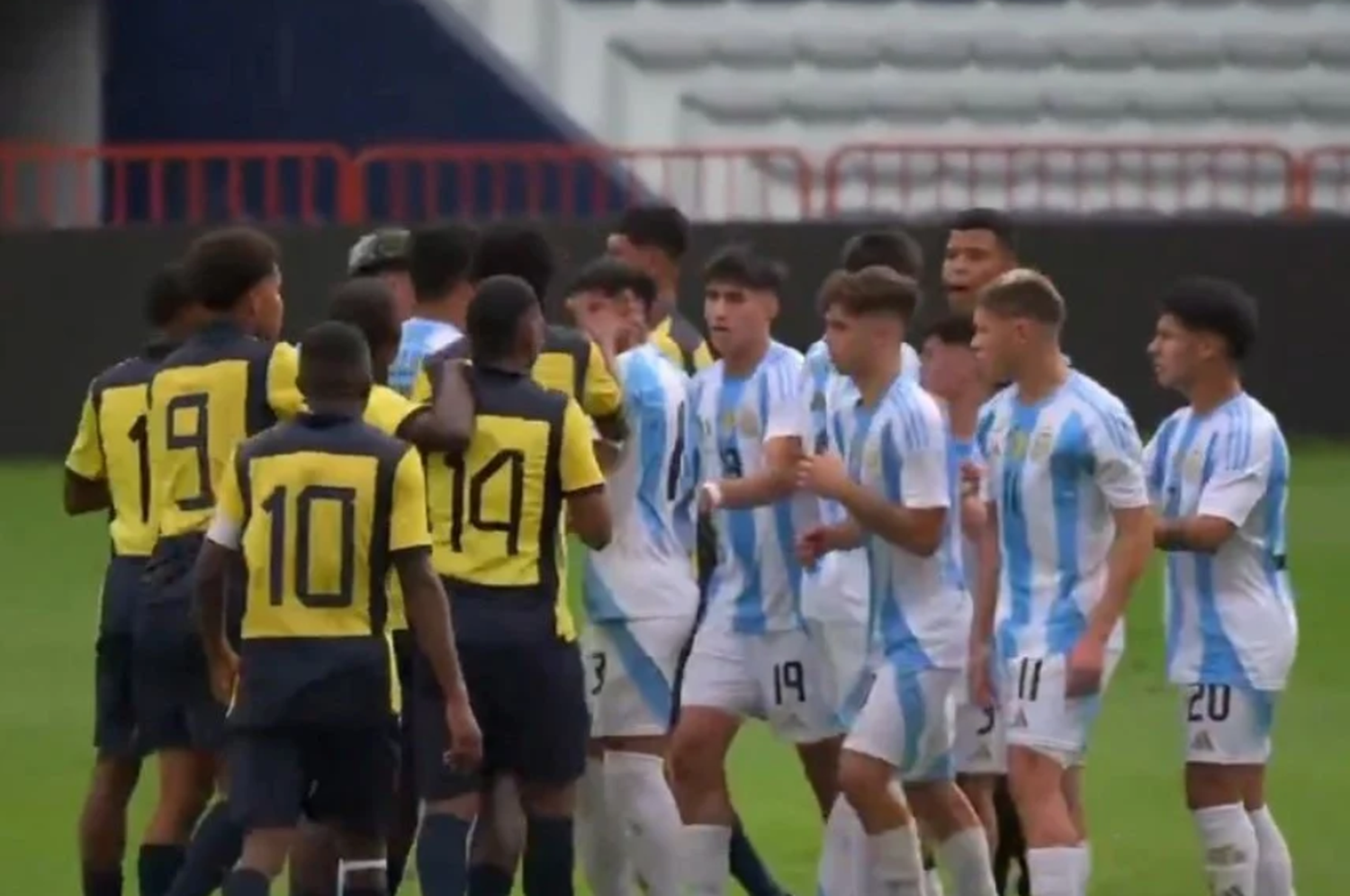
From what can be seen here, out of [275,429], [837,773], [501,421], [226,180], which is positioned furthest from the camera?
[226,180]

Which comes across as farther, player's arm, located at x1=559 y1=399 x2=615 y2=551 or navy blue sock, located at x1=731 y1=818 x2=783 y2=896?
navy blue sock, located at x1=731 y1=818 x2=783 y2=896

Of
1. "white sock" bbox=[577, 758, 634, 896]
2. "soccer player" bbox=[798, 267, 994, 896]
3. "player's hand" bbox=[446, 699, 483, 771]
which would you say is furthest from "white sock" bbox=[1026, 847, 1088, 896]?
"player's hand" bbox=[446, 699, 483, 771]

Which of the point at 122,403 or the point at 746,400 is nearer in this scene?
the point at 122,403

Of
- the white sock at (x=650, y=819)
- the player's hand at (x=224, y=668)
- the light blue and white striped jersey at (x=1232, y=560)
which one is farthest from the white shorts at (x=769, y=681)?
the player's hand at (x=224, y=668)

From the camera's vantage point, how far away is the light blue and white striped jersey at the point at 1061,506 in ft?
29.6

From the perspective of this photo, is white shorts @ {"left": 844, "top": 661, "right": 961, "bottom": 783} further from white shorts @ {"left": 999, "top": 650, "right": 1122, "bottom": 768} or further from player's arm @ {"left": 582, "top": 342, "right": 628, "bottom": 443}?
player's arm @ {"left": 582, "top": 342, "right": 628, "bottom": 443}

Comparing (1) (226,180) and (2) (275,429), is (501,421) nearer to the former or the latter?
(2) (275,429)

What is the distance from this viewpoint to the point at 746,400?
1020cm

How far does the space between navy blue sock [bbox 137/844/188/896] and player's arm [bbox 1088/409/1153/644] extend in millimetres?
2665

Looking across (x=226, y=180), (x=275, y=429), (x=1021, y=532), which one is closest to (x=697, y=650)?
(x=1021, y=532)

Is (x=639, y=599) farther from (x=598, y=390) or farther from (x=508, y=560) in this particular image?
(x=508, y=560)

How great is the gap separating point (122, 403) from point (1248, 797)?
3.39 m

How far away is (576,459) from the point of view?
8.86 meters

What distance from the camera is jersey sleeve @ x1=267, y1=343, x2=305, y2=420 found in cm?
902
